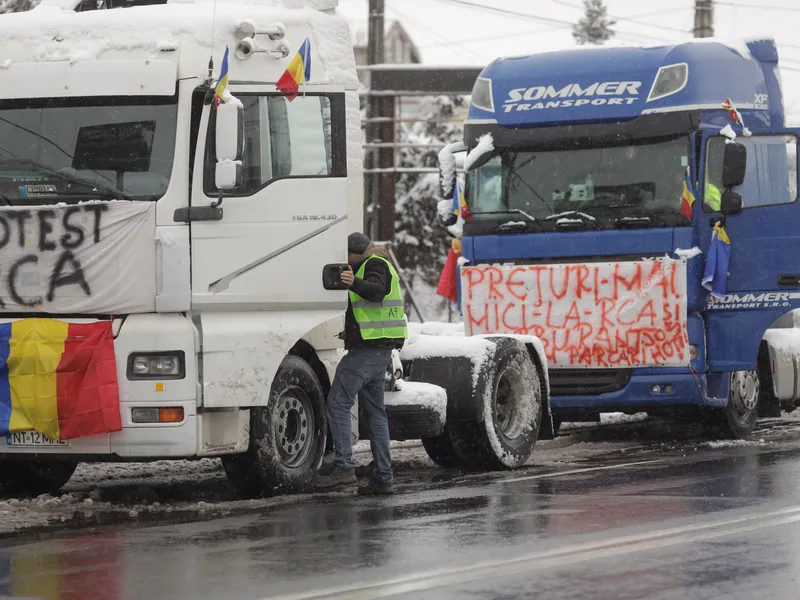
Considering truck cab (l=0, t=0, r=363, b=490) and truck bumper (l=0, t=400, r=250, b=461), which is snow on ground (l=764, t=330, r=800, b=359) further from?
truck bumper (l=0, t=400, r=250, b=461)

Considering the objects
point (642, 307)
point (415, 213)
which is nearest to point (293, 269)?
point (642, 307)

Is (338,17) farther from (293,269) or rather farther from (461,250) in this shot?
(461,250)

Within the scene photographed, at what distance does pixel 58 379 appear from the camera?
10.0m

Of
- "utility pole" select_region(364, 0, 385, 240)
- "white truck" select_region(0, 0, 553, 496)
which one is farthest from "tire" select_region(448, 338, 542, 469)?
"utility pole" select_region(364, 0, 385, 240)

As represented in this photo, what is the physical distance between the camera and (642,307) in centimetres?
1427

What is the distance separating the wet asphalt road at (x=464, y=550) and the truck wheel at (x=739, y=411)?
4.19m

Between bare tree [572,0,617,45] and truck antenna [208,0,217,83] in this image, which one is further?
bare tree [572,0,617,45]

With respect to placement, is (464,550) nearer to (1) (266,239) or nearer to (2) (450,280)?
(1) (266,239)

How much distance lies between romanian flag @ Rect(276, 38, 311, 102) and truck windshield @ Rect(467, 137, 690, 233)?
4.27 m

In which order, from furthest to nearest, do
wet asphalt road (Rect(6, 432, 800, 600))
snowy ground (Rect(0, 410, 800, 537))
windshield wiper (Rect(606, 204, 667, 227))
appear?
windshield wiper (Rect(606, 204, 667, 227)) < snowy ground (Rect(0, 410, 800, 537)) < wet asphalt road (Rect(6, 432, 800, 600))

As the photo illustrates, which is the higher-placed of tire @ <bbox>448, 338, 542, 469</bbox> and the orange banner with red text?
the orange banner with red text

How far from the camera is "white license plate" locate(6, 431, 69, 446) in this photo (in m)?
10.1

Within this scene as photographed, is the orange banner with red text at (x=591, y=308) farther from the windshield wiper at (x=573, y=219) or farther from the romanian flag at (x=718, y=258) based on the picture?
the windshield wiper at (x=573, y=219)

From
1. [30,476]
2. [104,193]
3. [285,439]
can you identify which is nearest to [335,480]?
[285,439]
